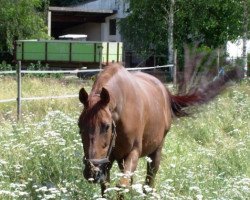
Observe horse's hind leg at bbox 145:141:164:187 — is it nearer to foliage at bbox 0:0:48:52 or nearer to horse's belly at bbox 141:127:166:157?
horse's belly at bbox 141:127:166:157

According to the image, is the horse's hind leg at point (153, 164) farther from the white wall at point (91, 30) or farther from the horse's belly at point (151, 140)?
the white wall at point (91, 30)

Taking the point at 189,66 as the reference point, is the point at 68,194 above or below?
below

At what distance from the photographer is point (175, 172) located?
611 cm

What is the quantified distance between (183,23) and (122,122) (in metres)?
26.9

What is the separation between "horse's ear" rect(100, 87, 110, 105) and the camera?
15.5 feet

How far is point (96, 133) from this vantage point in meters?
4.62

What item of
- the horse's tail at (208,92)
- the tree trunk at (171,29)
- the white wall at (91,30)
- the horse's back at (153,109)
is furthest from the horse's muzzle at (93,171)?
the white wall at (91,30)

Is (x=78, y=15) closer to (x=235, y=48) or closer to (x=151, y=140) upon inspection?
(x=235, y=48)

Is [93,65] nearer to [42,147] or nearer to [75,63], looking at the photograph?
[75,63]

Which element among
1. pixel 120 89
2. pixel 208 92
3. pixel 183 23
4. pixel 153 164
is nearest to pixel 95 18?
pixel 183 23

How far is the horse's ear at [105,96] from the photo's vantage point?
185 inches

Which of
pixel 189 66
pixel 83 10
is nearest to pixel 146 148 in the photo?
pixel 189 66

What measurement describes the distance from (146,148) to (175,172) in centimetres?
39

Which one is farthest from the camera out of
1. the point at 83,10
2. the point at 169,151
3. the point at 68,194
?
the point at 83,10
